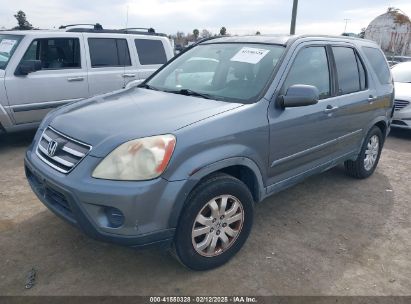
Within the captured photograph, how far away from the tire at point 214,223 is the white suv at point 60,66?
374 centimetres

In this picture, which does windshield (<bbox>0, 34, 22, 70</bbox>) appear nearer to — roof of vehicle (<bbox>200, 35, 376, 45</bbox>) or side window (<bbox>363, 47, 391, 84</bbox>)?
roof of vehicle (<bbox>200, 35, 376, 45</bbox>)

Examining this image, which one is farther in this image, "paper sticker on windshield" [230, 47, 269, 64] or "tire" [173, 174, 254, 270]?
"paper sticker on windshield" [230, 47, 269, 64]

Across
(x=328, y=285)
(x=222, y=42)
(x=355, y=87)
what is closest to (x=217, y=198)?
(x=328, y=285)

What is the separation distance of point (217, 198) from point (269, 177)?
2.26 ft

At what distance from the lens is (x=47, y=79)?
5.56m

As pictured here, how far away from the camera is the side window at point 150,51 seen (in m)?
6.69

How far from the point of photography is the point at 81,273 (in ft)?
9.02

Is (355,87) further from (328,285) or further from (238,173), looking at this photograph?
(328,285)

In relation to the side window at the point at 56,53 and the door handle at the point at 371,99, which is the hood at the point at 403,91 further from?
the side window at the point at 56,53

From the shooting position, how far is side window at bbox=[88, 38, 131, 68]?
6.09 metres

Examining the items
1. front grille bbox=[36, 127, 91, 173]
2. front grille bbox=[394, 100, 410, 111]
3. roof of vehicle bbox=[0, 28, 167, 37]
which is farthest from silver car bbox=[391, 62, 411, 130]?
front grille bbox=[36, 127, 91, 173]

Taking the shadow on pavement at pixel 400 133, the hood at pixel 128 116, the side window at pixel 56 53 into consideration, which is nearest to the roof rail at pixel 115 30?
the side window at pixel 56 53

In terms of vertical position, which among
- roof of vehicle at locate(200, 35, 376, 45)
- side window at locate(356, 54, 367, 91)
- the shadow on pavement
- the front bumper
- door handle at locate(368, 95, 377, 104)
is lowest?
the shadow on pavement

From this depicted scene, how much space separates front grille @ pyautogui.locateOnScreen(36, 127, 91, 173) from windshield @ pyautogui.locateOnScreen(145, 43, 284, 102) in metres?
1.11
